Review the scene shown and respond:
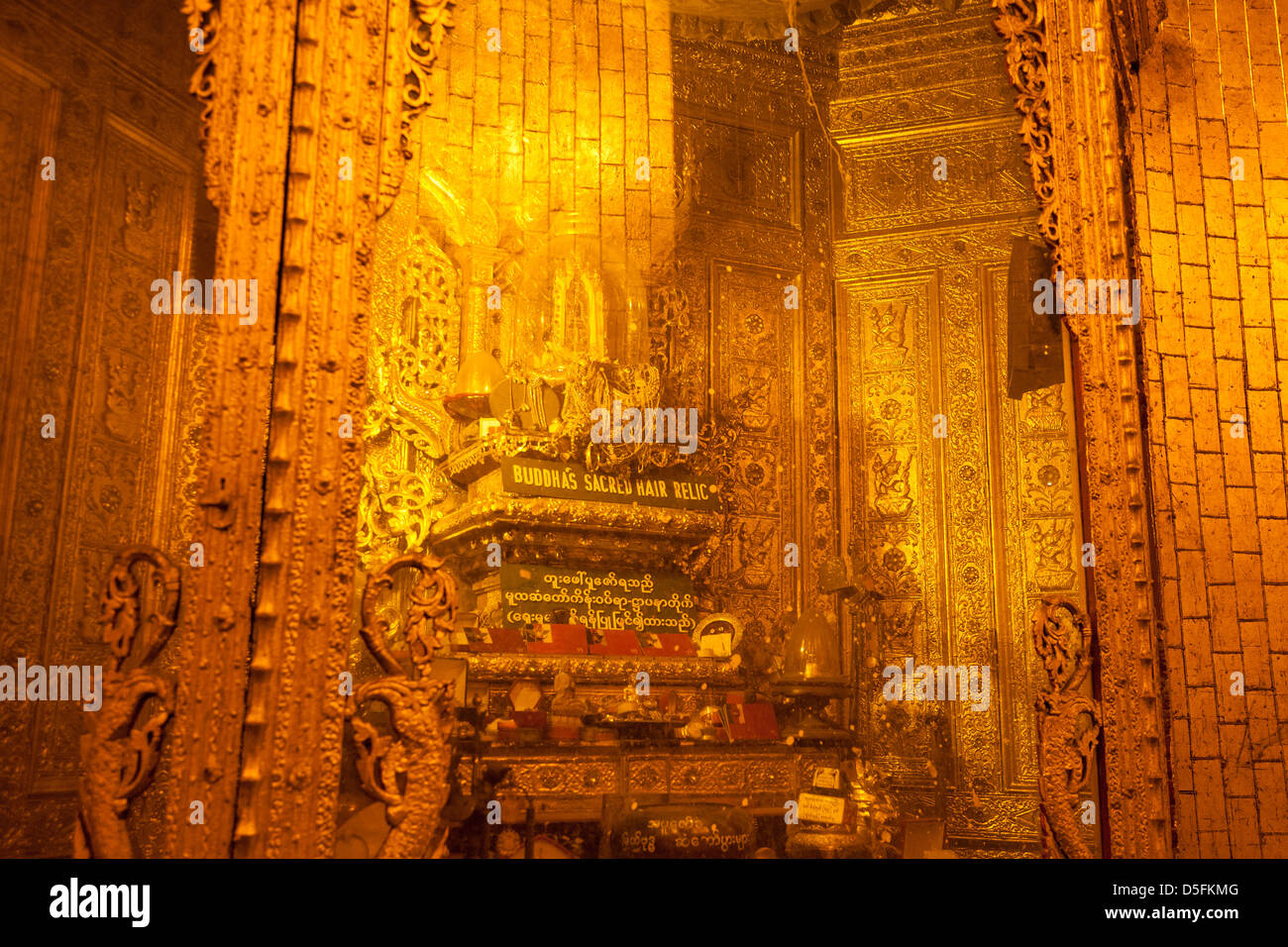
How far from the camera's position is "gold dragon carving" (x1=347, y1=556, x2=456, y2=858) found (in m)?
2.93

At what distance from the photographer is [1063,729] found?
139 inches

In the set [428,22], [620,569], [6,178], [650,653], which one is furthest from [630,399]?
[6,178]

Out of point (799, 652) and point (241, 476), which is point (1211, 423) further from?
point (241, 476)

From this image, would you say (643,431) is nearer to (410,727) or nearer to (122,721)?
(410,727)

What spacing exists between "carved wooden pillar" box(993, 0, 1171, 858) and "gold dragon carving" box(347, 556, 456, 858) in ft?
6.96

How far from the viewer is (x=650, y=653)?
5.13 meters

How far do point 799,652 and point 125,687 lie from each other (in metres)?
3.48
